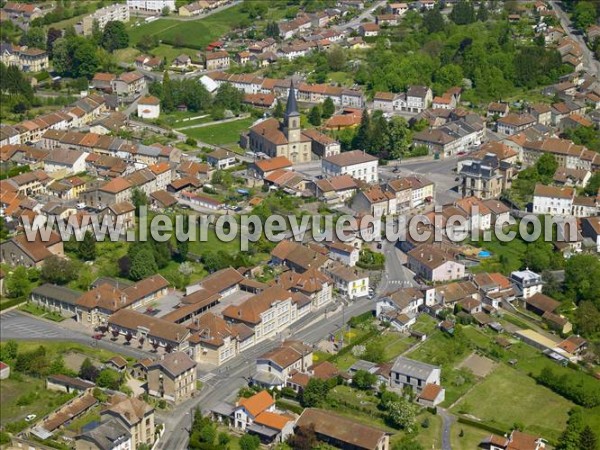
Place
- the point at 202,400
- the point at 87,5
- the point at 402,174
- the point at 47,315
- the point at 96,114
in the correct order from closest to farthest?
1. the point at 202,400
2. the point at 47,315
3. the point at 402,174
4. the point at 96,114
5. the point at 87,5

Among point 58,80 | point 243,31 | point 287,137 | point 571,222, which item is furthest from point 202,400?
point 243,31

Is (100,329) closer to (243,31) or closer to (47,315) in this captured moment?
(47,315)

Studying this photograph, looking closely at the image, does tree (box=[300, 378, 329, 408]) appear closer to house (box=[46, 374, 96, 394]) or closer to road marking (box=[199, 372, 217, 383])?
road marking (box=[199, 372, 217, 383])

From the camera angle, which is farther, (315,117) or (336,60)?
(336,60)

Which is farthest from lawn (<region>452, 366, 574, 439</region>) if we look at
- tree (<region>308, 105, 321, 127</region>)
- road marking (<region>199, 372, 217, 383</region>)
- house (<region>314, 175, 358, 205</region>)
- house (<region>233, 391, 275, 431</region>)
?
tree (<region>308, 105, 321, 127</region>)

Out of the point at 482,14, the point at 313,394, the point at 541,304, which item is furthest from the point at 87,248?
the point at 482,14

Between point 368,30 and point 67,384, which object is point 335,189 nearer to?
point 67,384
